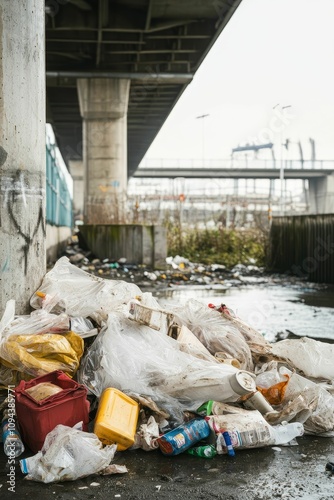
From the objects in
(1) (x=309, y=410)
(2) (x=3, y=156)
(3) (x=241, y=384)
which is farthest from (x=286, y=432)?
(2) (x=3, y=156)

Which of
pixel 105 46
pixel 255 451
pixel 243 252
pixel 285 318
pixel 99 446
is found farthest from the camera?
pixel 105 46

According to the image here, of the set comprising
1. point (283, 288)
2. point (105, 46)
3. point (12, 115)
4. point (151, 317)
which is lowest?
point (283, 288)

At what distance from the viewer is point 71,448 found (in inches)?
115

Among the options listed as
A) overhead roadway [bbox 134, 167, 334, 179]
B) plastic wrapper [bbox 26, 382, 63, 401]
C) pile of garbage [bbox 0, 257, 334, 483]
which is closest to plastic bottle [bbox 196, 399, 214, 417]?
pile of garbage [bbox 0, 257, 334, 483]

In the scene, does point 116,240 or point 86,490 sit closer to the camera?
point 86,490

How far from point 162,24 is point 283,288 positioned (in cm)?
874

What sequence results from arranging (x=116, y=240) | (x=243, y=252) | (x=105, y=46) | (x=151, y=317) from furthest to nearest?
1. (x=105, y=46)
2. (x=243, y=252)
3. (x=116, y=240)
4. (x=151, y=317)

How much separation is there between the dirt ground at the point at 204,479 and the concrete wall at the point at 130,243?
1054 centimetres

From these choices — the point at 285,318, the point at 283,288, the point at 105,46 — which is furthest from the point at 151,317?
the point at 105,46

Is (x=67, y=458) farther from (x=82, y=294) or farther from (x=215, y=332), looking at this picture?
(x=82, y=294)

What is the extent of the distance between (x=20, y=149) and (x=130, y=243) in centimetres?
947

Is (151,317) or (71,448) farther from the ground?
(151,317)

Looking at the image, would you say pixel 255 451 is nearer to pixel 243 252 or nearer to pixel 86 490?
pixel 86 490

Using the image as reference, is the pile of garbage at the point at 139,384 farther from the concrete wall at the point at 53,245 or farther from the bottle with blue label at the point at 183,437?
the concrete wall at the point at 53,245
